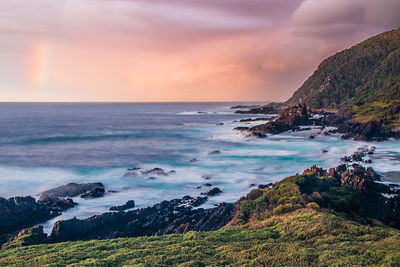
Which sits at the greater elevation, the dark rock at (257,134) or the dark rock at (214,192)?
the dark rock at (257,134)

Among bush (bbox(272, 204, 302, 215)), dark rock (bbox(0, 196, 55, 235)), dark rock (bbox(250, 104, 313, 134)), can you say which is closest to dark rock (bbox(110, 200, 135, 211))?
dark rock (bbox(0, 196, 55, 235))

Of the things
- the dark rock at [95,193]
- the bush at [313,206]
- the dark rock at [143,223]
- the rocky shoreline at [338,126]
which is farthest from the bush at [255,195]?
the rocky shoreline at [338,126]

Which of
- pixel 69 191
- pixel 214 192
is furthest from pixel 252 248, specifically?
pixel 69 191

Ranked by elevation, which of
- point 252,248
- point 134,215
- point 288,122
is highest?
point 288,122

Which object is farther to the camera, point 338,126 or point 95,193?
point 338,126

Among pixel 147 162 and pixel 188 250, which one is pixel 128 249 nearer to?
pixel 188 250

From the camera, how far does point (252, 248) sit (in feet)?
43.3

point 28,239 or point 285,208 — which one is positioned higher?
point 285,208

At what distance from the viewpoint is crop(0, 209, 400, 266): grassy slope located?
11.7 meters

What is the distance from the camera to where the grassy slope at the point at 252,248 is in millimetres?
11695

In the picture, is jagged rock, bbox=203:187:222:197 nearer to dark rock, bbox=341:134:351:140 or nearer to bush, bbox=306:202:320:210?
bush, bbox=306:202:320:210

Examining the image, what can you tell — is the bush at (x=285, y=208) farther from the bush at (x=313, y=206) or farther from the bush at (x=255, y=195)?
the bush at (x=255, y=195)

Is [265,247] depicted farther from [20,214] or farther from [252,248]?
[20,214]

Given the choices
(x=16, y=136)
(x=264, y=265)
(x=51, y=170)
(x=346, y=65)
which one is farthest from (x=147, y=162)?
(x=346, y=65)
